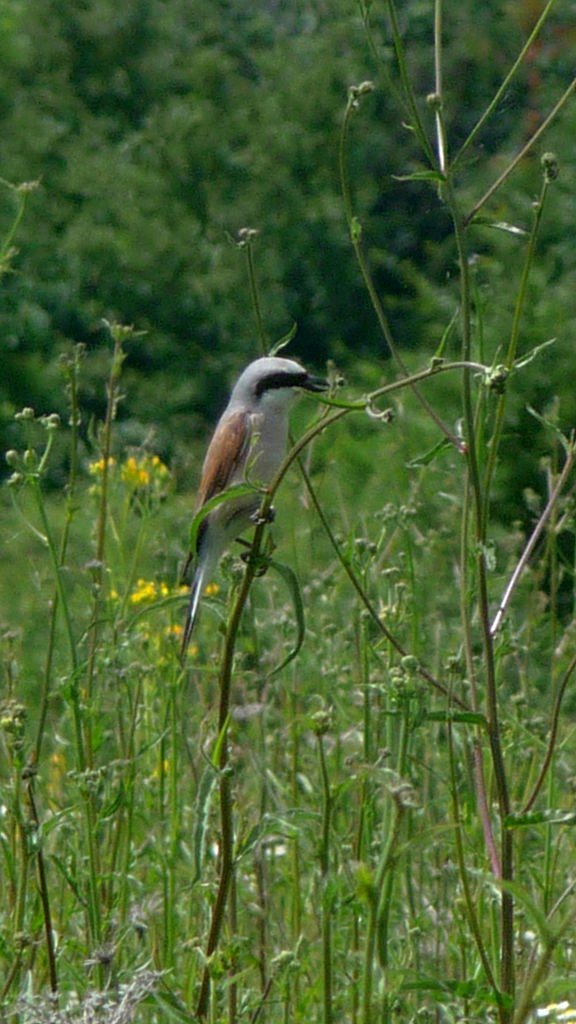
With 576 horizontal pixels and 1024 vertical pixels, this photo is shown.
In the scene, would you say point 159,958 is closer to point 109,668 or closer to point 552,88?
point 109,668

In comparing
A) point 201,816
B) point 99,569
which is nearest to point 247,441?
point 99,569

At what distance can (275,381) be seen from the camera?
273 centimetres

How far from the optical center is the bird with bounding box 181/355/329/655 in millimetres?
2689

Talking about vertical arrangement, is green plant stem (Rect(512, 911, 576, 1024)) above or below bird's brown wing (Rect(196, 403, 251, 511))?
below

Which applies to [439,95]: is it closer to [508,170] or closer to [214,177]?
[508,170]

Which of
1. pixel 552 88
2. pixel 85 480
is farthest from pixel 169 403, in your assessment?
pixel 552 88

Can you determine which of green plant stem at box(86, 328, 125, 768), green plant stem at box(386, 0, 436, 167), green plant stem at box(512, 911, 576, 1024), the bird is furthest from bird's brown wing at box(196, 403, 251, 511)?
green plant stem at box(512, 911, 576, 1024)

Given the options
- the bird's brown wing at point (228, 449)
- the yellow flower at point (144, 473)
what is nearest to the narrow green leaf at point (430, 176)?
the bird's brown wing at point (228, 449)

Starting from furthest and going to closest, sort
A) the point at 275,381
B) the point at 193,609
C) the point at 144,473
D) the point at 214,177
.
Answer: the point at 214,177, the point at 144,473, the point at 275,381, the point at 193,609

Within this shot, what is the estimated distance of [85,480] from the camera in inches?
291

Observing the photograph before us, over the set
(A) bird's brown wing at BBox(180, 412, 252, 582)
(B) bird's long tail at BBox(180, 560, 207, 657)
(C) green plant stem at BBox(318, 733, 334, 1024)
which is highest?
(A) bird's brown wing at BBox(180, 412, 252, 582)

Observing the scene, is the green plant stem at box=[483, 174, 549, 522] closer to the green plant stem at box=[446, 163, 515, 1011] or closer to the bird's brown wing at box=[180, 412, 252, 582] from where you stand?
the green plant stem at box=[446, 163, 515, 1011]

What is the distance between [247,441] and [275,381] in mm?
148

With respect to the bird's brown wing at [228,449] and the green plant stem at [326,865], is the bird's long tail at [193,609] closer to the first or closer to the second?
Answer: the bird's brown wing at [228,449]
